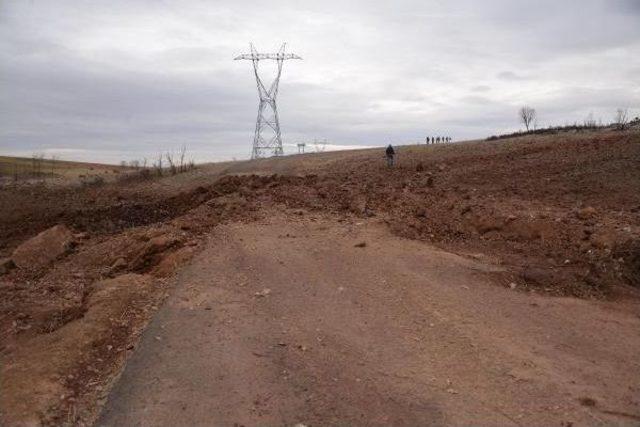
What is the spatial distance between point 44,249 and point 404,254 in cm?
535

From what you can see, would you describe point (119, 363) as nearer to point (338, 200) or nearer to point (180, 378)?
point (180, 378)

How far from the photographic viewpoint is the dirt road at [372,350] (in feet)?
13.6

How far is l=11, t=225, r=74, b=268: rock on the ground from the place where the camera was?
29.0 feet

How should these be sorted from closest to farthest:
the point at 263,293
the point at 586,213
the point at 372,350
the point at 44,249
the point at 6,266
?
the point at 372,350
the point at 263,293
the point at 586,213
the point at 6,266
the point at 44,249

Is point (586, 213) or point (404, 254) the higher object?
point (586, 213)

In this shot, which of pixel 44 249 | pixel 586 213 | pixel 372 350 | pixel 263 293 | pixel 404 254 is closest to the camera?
pixel 372 350

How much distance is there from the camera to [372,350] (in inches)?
199

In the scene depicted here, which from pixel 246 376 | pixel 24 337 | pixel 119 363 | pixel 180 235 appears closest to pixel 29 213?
pixel 180 235

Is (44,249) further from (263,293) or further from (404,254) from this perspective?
(404,254)

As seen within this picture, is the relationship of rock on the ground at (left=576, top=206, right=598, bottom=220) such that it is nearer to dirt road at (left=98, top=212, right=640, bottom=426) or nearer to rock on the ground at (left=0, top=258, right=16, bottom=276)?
dirt road at (left=98, top=212, right=640, bottom=426)

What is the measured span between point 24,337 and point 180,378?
202 cm

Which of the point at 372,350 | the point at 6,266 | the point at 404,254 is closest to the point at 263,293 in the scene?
the point at 372,350

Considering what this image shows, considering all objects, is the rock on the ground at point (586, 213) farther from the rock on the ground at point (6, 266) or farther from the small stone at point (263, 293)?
the rock on the ground at point (6, 266)

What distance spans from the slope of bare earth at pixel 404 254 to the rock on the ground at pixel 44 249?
12cm
